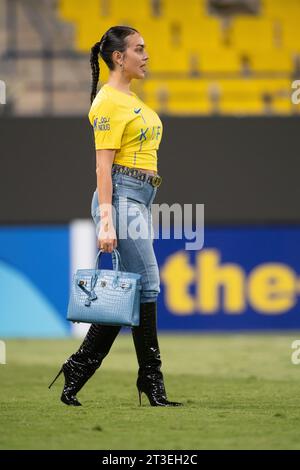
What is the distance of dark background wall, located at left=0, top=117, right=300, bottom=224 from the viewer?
11.8 metres

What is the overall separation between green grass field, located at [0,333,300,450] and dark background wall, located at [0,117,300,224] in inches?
78.6

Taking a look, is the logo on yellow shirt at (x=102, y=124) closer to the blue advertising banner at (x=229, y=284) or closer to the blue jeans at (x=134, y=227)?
the blue jeans at (x=134, y=227)

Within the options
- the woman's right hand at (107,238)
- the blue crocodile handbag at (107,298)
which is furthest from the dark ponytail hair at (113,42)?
the blue crocodile handbag at (107,298)

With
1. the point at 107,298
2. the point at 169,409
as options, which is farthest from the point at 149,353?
the point at 107,298

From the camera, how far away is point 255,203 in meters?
11.9

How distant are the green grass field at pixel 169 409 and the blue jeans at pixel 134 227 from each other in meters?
0.74

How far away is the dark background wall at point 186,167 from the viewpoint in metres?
11.8

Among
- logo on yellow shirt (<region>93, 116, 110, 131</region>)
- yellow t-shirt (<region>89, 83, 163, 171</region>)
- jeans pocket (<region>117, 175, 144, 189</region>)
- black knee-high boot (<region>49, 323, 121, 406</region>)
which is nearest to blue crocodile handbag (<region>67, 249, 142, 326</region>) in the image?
black knee-high boot (<region>49, 323, 121, 406</region>)

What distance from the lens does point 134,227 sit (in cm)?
564

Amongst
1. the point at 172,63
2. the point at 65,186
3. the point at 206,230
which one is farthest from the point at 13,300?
the point at 172,63

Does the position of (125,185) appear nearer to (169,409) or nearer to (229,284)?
(169,409)

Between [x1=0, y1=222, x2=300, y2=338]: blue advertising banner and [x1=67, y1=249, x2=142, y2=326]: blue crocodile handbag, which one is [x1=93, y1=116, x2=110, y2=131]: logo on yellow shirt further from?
[x1=0, y1=222, x2=300, y2=338]: blue advertising banner

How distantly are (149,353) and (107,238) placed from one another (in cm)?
73

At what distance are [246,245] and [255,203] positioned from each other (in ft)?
1.64
